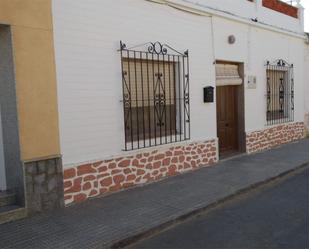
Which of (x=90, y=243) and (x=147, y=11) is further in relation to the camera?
(x=147, y=11)

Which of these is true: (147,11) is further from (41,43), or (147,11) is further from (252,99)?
(252,99)

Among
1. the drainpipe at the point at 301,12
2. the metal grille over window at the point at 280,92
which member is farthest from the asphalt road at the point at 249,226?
the drainpipe at the point at 301,12

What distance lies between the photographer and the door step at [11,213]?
4.99 meters

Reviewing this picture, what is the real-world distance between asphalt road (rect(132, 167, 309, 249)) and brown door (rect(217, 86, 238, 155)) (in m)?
3.19

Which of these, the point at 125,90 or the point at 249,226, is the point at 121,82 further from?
the point at 249,226

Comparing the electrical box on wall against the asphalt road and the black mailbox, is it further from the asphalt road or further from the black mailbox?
the asphalt road

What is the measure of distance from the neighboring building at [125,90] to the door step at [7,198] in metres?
0.15

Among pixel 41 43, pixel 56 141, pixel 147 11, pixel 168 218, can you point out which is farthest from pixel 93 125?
pixel 147 11

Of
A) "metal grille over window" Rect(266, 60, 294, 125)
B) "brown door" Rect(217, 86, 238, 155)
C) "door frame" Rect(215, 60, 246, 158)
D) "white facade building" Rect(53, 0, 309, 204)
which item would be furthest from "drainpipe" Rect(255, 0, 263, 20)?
"brown door" Rect(217, 86, 238, 155)

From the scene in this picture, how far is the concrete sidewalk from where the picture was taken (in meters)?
4.50

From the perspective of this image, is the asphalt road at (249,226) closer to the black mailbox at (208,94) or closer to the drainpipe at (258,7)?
the black mailbox at (208,94)

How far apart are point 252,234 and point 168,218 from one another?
1097 mm

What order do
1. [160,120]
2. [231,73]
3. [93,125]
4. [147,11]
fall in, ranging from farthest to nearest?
[231,73] → [160,120] → [147,11] → [93,125]

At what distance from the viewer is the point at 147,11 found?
7.00 meters
